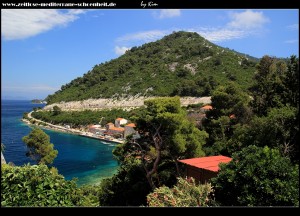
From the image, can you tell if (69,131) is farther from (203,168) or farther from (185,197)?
(185,197)

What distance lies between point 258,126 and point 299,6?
602 centimetres

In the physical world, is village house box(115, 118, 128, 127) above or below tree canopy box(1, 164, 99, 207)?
below

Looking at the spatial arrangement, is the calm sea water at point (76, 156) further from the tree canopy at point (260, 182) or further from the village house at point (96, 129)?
the tree canopy at point (260, 182)

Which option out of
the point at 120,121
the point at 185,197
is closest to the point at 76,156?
the point at 120,121

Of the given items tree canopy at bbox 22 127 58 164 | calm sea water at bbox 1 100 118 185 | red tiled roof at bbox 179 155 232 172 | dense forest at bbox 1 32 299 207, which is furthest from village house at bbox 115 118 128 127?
red tiled roof at bbox 179 155 232 172

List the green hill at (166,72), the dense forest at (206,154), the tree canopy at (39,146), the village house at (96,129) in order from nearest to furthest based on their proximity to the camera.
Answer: the dense forest at (206,154), the tree canopy at (39,146), the green hill at (166,72), the village house at (96,129)

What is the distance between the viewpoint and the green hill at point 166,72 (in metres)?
28.5

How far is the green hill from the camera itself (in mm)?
28531

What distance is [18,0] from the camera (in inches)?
89.1

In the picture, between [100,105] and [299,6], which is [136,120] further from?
[100,105]

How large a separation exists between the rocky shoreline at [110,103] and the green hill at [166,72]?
2.00 ft

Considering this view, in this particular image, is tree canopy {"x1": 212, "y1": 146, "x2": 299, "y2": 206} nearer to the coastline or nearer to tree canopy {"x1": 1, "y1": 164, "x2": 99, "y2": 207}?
tree canopy {"x1": 1, "y1": 164, "x2": 99, "y2": 207}

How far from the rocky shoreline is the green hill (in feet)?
2.00

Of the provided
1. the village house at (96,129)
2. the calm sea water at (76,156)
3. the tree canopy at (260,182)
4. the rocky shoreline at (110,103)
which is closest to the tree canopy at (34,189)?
the tree canopy at (260,182)
